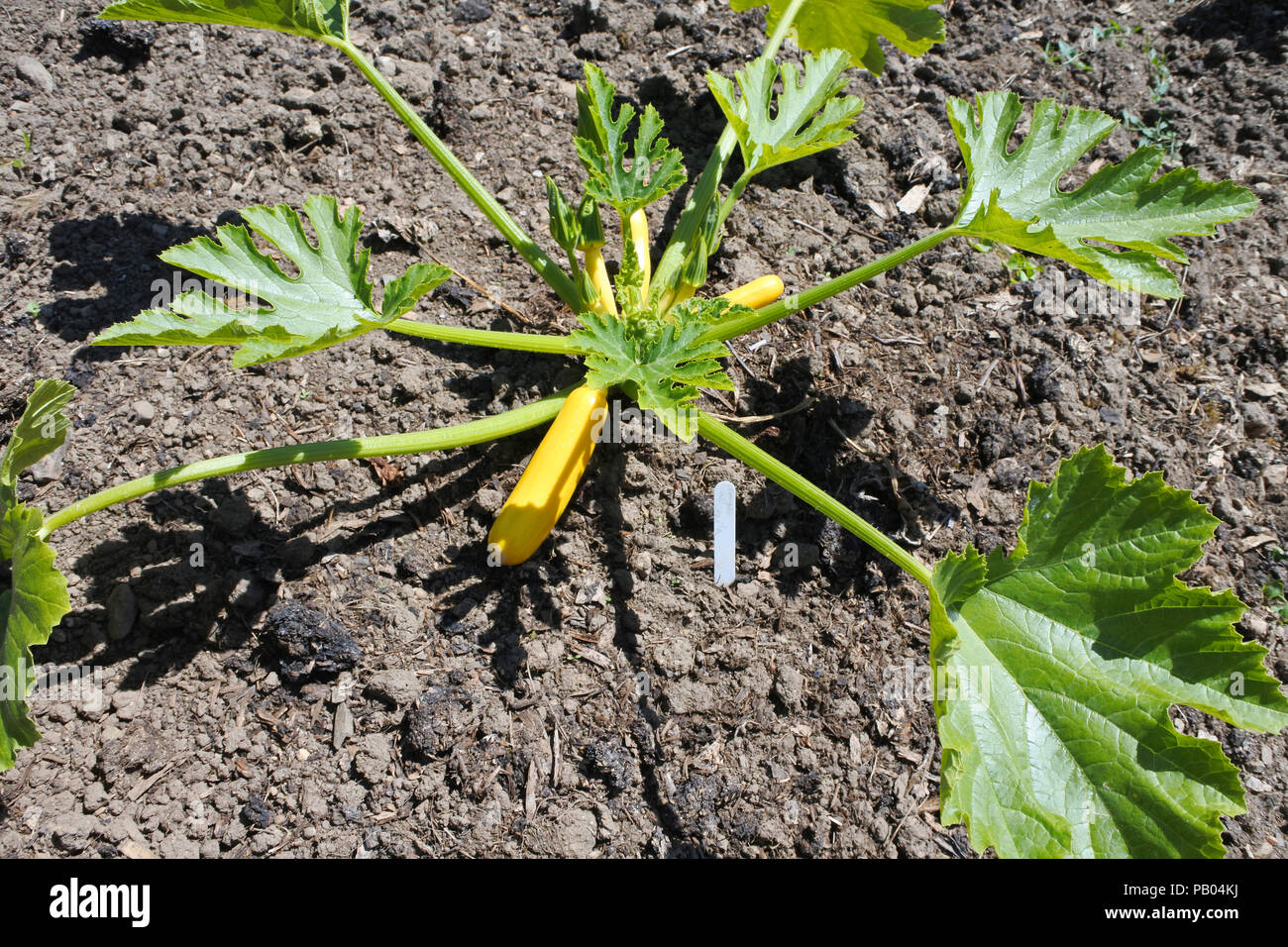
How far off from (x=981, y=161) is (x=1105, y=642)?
138 cm

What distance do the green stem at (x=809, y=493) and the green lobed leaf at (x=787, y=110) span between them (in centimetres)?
82

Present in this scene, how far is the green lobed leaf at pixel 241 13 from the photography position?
2400mm

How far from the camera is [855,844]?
2287mm

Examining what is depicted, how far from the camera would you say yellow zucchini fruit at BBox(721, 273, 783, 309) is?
2.80 m

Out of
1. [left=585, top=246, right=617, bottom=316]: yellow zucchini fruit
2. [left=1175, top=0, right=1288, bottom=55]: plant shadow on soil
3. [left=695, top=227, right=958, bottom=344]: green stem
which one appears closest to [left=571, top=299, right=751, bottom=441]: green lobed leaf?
[left=695, top=227, right=958, bottom=344]: green stem

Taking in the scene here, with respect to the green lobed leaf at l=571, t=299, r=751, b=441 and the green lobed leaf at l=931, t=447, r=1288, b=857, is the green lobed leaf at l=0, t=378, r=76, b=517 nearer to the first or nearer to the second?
the green lobed leaf at l=571, t=299, r=751, b=441

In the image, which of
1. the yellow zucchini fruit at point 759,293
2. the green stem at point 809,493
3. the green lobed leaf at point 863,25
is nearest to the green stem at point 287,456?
the green stem at point 809,493

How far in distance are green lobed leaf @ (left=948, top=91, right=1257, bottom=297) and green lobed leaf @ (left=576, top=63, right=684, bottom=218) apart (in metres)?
0.79

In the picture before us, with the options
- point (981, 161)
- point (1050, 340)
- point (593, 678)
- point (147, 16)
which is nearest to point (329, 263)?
point (147, 16)

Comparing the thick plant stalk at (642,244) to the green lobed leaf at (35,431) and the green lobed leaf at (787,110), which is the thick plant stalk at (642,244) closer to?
the green lobed leaf at (787,110)

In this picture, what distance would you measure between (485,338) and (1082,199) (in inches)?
67.6

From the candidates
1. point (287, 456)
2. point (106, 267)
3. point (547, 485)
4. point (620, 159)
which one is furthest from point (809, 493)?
point (106, 267)

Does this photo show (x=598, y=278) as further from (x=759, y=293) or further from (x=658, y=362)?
(x=658, y=362)
